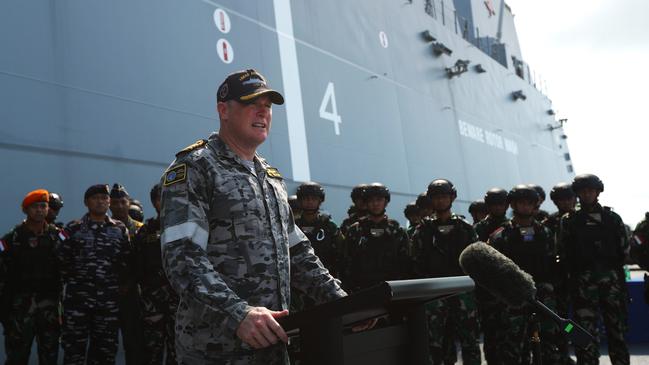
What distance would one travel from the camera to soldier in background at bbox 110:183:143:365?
4355mm

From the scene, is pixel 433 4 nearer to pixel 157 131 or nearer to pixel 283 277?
pixel 157 131

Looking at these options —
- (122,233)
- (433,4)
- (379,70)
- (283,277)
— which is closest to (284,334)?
(283,277)

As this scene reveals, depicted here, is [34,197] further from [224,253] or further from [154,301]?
[224,253]

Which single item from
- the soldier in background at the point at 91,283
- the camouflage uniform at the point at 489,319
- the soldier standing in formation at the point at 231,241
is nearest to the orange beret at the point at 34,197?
the soldier in background at the point at 91,283

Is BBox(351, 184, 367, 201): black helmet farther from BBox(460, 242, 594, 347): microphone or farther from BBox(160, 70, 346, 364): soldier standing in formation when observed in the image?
BBox(160, 70, 346, 364): soldier standing in formation

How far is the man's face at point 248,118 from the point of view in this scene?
1535mm

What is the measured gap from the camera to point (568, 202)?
208 inches

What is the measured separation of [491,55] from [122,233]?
1543 centimetres

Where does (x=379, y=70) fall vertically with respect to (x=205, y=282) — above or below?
above

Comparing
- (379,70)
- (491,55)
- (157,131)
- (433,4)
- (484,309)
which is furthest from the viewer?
(491,55)

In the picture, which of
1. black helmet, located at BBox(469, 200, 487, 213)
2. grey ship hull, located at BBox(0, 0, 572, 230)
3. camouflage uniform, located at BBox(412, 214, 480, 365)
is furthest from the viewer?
black helmet, located at BBox(469, 200, 487, 213)

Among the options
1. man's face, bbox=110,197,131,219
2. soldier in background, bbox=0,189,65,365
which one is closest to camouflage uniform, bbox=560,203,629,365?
man's face, bbox=110,197,131,219

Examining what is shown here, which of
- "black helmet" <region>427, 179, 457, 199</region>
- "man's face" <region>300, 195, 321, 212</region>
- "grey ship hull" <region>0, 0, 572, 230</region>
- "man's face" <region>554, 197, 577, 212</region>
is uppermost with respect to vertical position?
"grey ship hull" <region>0, 0, 572, 230</region>

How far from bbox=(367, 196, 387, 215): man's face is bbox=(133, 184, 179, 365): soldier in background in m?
1.68
